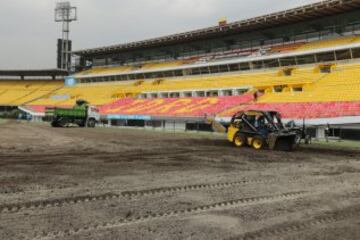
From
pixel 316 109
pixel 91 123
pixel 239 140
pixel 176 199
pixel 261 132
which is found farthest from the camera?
pixel 91 123

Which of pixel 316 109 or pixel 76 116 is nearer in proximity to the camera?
pixel 316 109

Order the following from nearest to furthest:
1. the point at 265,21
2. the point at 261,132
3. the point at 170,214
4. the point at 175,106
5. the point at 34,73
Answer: the point at 170,214
the point at 261,132
the point at 175,106
the point at 265,21
the point at 34,73

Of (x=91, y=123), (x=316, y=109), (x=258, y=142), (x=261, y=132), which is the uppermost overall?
(x=316, y=109)

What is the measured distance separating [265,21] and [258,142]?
35.8m

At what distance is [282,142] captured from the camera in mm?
21656

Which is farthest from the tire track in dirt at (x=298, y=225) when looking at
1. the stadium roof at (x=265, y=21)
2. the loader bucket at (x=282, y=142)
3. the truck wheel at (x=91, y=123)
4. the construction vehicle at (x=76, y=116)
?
the stadium roof at (x=265, y=21)

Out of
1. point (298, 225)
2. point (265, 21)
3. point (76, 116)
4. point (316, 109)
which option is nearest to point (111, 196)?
point (298, 225)

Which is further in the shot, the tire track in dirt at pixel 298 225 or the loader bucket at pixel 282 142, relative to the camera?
the loader bucket at pixel 282 142

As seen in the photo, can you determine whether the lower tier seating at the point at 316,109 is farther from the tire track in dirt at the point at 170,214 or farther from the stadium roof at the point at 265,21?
the tire track in dirt at the point at 170,214

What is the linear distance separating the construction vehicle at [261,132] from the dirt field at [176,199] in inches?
209

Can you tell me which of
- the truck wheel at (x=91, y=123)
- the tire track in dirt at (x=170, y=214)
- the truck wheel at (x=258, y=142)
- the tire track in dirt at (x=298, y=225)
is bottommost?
the tire track in dirt at (x=298, y=225)

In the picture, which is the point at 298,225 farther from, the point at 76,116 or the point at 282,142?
the point at 76,116

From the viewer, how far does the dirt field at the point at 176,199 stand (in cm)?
689

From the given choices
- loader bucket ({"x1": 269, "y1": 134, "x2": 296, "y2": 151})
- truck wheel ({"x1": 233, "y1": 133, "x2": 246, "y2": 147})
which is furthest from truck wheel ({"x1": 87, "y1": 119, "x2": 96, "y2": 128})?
loader bucket ({"x1": 269, "y1": 134, "x2": 296, "y2": 151})
